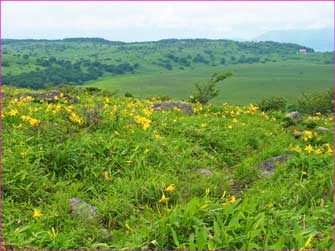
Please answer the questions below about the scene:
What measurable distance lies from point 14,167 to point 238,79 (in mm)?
146671

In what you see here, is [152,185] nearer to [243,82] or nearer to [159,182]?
→ [159,182]

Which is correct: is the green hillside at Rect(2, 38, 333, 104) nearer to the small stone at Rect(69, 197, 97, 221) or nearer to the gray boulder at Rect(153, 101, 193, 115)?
the gray boulder at Rect(153, 101, 193, 115)

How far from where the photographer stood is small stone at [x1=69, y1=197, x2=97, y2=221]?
521 centimetres

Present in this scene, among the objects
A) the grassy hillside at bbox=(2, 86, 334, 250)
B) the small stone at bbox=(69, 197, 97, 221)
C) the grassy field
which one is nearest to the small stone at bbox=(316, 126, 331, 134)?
the grassy hillside at bbox=(2, 86, 334, 250)

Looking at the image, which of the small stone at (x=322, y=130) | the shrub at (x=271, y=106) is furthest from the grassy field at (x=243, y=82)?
the small stone at (x=322, y=130)

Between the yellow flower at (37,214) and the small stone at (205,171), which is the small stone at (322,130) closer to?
the small stone at (205,171)

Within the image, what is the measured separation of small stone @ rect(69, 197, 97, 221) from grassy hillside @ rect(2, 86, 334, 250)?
2cm

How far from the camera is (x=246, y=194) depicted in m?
6.07

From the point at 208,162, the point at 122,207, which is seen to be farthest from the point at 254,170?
the point at 122,207

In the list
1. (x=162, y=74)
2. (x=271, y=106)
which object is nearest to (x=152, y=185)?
(x=271, y=106)

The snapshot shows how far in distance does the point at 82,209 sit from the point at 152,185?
1121 mm

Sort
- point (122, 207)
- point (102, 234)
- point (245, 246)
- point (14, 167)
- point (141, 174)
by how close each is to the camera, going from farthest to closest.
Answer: point (141, 174) → point (14, 167) → point (122, 207) → point (102, 234) → point (245, 246)

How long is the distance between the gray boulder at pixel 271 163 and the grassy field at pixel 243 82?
9782 cm

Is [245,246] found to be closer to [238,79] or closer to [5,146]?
[5,146]
